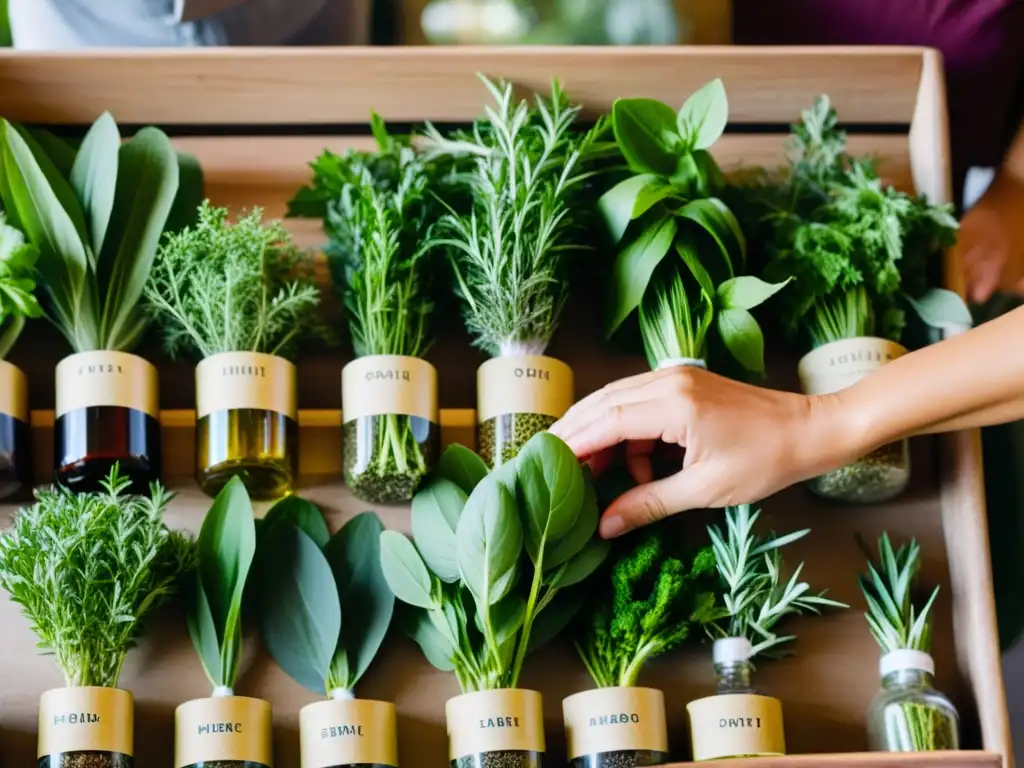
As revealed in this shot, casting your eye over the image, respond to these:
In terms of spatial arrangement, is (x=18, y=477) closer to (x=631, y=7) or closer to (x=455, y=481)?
(x=455, y=481)

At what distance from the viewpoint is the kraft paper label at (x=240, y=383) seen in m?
1.38

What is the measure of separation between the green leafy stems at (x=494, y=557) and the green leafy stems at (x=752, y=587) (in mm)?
145

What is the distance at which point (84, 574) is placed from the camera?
49.9 inches

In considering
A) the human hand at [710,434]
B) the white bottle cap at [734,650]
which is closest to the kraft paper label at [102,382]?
the human hand at [710,434]

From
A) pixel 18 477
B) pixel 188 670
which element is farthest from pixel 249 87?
pixel 188 670

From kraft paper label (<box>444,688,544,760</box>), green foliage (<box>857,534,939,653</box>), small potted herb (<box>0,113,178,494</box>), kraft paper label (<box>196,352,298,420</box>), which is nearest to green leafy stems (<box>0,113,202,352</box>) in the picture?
small potted herb (<box>0,113,178,494</box>)

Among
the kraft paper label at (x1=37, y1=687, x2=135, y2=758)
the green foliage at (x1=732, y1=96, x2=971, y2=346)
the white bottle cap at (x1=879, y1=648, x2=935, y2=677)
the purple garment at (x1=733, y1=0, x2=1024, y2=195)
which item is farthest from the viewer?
the purple garment at (x1=733, y1=0, x2=1024, y2=195)

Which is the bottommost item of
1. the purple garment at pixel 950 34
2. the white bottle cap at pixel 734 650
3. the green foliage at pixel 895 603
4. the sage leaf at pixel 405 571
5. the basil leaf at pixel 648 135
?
the white bottle cap at pixel 734 650

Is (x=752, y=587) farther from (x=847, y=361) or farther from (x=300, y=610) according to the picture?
(x=300, y=610)

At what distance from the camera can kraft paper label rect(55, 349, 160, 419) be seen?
138 cm

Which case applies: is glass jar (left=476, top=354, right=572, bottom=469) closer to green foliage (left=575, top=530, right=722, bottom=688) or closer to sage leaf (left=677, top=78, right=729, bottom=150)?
green foliage (left=575, top=530, right=722, bottom=688)

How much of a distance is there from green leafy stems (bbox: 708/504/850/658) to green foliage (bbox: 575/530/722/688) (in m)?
0.02

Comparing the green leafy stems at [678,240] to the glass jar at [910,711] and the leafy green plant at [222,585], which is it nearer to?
the glass jar at [910,711]

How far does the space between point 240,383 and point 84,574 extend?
266 mm
